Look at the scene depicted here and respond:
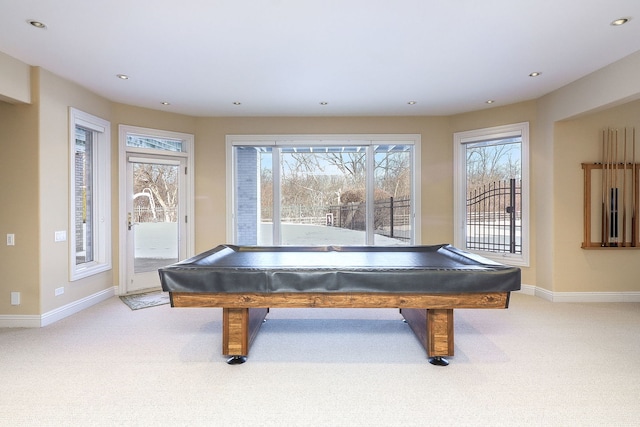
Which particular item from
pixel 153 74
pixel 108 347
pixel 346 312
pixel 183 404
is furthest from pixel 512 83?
A: pixel 108 347

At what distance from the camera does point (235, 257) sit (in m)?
3.19

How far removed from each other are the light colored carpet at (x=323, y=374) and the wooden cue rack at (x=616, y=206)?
996 millimetres

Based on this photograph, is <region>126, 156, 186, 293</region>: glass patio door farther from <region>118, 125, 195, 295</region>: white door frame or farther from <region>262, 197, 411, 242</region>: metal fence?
<region>262, 197, 411, 242</region>: metal fence

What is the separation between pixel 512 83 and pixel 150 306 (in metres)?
5.08

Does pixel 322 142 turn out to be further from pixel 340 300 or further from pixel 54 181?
pixel 54 181

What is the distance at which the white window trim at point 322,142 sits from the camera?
522 centimetres

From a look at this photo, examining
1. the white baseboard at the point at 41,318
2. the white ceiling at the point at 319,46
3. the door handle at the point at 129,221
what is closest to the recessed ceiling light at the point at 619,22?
the white ceiling at the point at 319,46

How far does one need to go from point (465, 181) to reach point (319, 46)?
3286 mm

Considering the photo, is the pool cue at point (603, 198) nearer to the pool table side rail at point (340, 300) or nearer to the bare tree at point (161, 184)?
the pool table side rail at point (340, 300)

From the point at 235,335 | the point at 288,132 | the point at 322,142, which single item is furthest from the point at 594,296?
the point at 288,132

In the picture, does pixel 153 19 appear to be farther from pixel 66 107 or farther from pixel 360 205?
pixel 360 205

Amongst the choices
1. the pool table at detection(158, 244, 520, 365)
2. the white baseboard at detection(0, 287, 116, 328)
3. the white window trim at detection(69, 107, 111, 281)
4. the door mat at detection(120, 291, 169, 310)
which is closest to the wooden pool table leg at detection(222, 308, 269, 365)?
the pool table at detection(158, 244, 520, 365)

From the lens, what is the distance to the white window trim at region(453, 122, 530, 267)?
459 cm

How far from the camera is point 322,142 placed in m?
5.23
